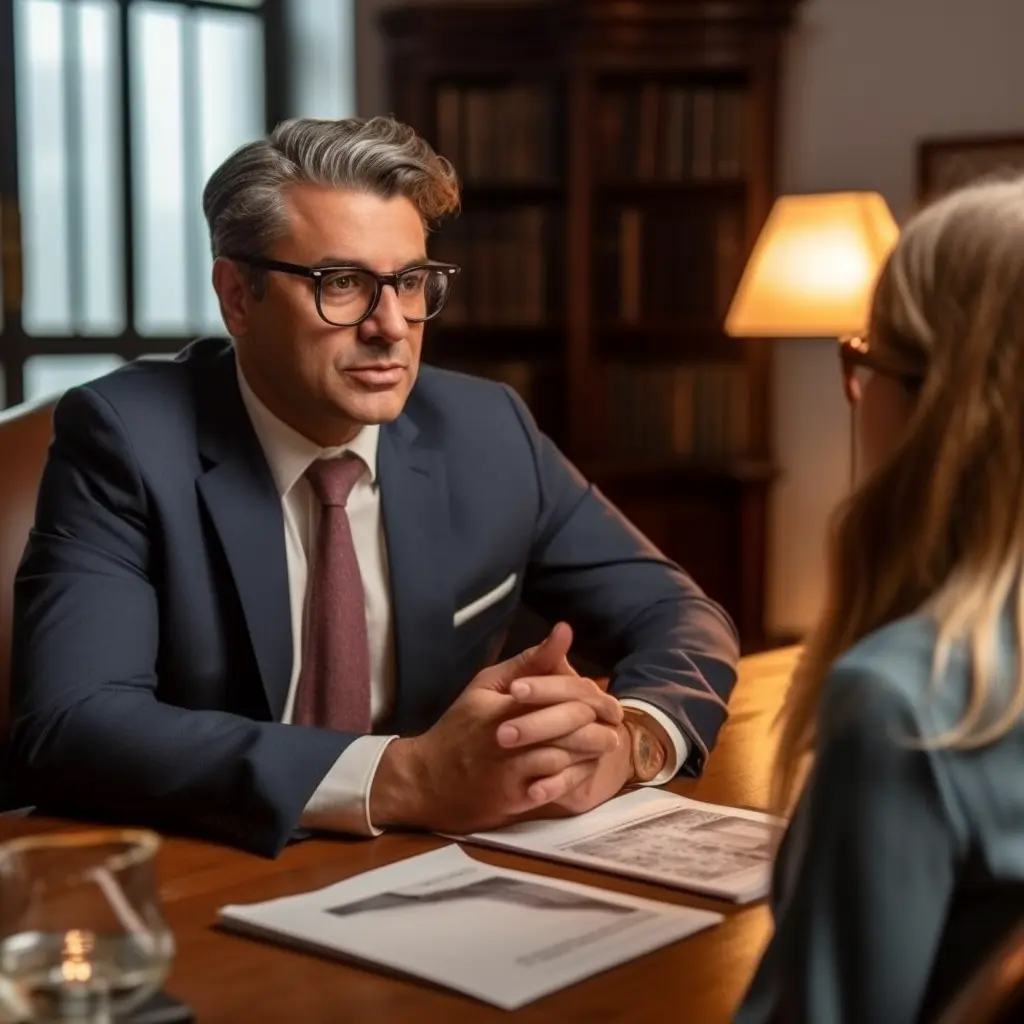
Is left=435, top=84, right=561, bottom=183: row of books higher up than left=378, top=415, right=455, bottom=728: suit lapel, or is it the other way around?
left=435, top=84, right=561, bottom=183: row of books

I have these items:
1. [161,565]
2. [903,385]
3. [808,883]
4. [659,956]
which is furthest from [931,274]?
[161,565]

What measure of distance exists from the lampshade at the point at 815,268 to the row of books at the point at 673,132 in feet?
3.85

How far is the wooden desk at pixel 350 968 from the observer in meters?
0.95

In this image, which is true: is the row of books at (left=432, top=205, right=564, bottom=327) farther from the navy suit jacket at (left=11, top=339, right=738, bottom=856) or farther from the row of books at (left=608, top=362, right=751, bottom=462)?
the navy suit jacket at (left=11, top=339, right=738, bottom=856)

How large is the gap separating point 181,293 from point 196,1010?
12.8ft

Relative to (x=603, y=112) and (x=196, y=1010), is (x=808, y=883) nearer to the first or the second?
(x=196, y=1010)

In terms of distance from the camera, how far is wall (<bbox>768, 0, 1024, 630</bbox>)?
4.51 m

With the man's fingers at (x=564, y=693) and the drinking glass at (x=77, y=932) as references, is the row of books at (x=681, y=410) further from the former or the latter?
the drinking glass at (x=77, y=932)

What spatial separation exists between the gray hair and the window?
257 centimetres

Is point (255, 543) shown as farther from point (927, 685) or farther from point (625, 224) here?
point (625, 224)

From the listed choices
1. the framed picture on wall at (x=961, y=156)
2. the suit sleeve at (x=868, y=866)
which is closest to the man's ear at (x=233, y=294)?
the suit sleeve at (x=868, y=866)

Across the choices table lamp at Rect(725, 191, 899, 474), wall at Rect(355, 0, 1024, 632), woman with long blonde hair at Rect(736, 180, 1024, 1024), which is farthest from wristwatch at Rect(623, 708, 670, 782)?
wall at Rect(355, 0, 1024, 632)

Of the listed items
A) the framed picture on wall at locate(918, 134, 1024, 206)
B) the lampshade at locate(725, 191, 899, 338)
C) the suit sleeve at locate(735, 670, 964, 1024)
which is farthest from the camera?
the framed picture on wall at locate(918, 134, 1024, 206)

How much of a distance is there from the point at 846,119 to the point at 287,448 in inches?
130
